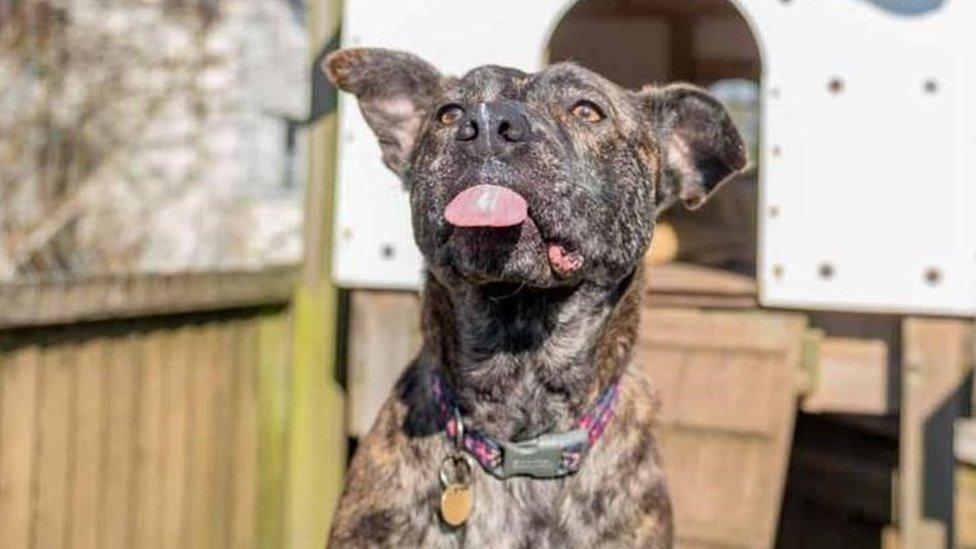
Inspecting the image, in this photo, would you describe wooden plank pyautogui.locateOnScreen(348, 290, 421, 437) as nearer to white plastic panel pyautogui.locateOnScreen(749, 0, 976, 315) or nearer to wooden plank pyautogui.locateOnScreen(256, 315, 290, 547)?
wooden plank pyautogui.locateOnScreen(256, 315, 290, 547)

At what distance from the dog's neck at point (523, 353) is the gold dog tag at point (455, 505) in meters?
0.15

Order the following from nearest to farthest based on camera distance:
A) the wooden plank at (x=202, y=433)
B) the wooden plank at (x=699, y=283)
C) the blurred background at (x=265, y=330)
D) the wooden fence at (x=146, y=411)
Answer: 1. the wooden fence at (x=146, y=411)
2. the blurred background at (x=265, y=330)
3. the wooden plank at (x=202, y=433)
4. the wooden plank at (x=699, y=283)

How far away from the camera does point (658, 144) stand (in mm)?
3232

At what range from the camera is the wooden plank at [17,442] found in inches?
129

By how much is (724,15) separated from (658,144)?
4.28 meters

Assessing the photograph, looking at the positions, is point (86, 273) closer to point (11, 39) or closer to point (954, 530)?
point (11, 39)

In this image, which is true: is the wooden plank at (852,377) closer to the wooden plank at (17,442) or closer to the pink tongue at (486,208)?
the pink tongue at (486,208)

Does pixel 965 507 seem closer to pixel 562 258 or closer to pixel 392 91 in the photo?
pixel 562 258

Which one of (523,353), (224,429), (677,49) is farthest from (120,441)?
(677,49)

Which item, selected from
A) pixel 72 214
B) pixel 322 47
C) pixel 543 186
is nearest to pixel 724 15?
pixel 322 47

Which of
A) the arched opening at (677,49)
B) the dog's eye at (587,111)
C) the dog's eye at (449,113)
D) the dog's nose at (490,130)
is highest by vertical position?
the arched opening at (677,49)

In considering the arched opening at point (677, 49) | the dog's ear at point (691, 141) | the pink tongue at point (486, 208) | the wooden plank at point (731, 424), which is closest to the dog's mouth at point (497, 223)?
the pink tongue at point (486, 208)

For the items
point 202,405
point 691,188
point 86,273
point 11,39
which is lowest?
point 202,405

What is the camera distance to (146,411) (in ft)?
12.7
